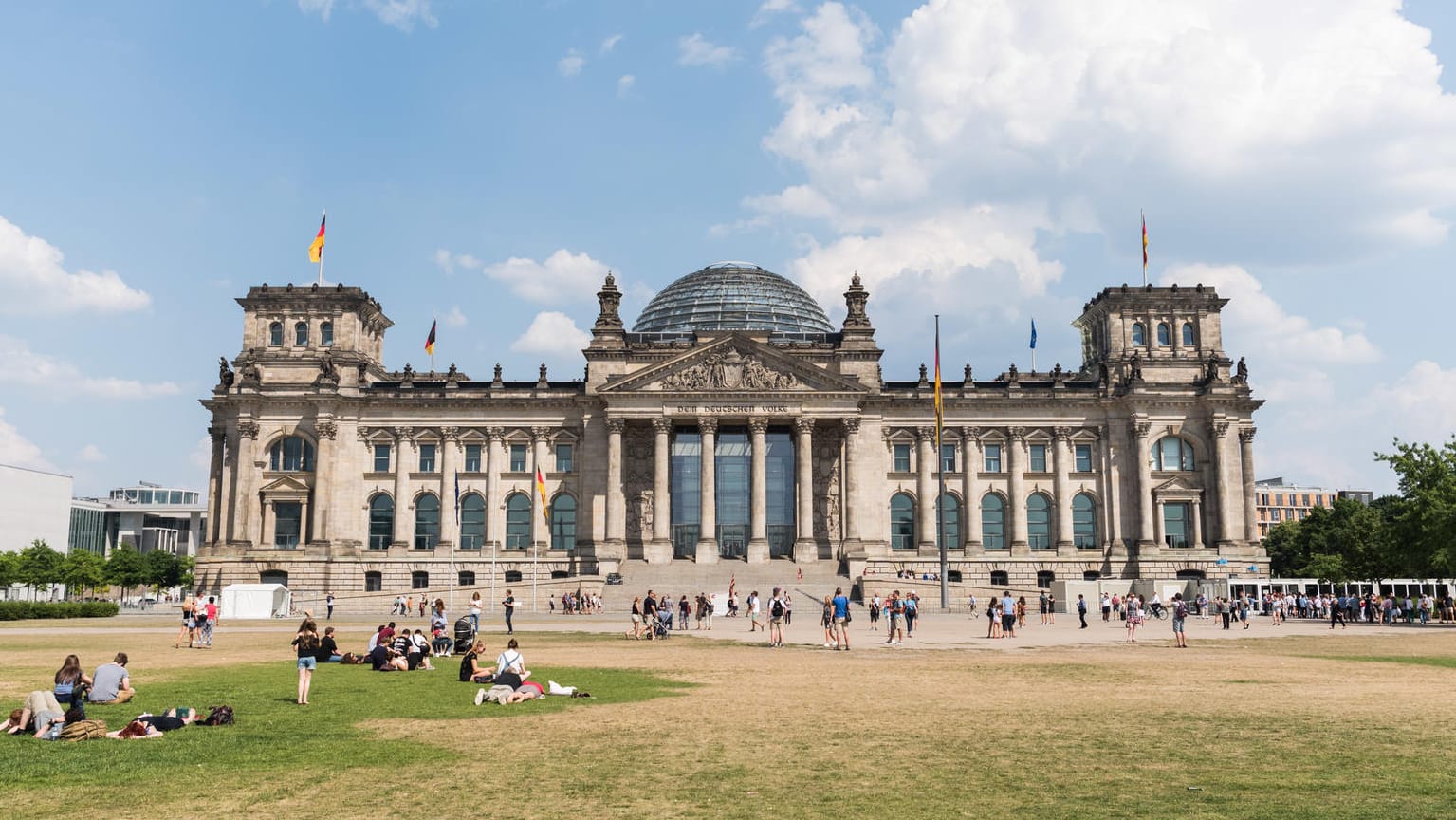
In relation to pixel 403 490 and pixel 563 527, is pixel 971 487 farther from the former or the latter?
pixel 403 490

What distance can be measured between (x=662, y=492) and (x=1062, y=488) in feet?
107

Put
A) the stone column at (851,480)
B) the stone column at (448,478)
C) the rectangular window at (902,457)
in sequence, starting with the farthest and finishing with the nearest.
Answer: the rectangular window at (902,457), the stone column at (448,478), the stone column at (851,480)

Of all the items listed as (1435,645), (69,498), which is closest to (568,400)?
(1435,645)

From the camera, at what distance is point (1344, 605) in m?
67.1

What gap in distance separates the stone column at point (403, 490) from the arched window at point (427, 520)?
0.49 m

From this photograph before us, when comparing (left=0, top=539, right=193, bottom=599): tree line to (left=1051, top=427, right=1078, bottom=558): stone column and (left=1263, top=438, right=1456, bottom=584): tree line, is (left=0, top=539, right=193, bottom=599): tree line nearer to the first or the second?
(left=1051, top=427, right=1078, bottom=558): stone column

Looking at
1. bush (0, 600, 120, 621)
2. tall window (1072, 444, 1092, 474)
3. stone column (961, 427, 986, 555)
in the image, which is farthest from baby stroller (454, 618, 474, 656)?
tall window (1072, 444, 1092, 474)

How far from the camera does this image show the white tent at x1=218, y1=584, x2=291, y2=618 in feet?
227

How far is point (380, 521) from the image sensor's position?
9538cm

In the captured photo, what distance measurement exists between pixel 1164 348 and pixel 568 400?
49.9 m

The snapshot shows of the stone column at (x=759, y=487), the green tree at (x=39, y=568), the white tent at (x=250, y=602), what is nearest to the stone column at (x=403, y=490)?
the white tent at (x=250, y=602)

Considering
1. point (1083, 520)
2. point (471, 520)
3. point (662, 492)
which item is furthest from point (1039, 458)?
point (471, 520)

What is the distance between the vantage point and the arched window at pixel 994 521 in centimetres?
9538

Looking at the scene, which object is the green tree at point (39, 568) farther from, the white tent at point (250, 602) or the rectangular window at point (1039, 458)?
the rectangular window at point (1039, 458)
